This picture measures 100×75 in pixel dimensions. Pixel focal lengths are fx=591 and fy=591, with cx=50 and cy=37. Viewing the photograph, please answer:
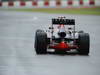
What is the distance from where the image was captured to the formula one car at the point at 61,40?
556 inches

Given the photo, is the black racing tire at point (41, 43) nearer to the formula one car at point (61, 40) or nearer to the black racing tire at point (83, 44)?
the formula one car at point (61, 40)

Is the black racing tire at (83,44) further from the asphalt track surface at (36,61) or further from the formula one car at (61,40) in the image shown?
the asphalt track surface at (36,61)

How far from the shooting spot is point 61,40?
1444 cm

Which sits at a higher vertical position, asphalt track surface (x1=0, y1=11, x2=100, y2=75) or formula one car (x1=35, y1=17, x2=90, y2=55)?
formula one car (x1=35, y1=17, x2=90, y2=55)

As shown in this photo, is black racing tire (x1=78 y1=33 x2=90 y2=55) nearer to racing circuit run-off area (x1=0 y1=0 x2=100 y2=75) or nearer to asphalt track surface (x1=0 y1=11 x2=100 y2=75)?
racing circuit run-off area (x1=0 y1=0 x2=100 y2=75)

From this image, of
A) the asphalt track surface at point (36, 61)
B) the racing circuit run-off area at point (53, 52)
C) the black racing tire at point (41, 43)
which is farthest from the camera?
the black racing tire at point (41, 43)

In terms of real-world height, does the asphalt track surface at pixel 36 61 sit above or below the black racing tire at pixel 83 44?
below

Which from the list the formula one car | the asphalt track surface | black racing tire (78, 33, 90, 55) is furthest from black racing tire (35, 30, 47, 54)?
black racing tire (78, 33, 90, 55)

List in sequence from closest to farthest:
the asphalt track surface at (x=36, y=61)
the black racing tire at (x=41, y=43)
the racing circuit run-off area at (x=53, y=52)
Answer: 1. the asphalt track surface at (x=36, y=61)
2. the racing circuit run-off area at (x=53, y=52)
3. the black racing tire at (x=41, y=43)

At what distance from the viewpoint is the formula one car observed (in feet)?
46.3

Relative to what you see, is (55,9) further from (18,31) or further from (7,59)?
(7,59)

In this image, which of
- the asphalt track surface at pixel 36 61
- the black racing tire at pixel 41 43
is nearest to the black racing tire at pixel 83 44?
the asphalt track surface at pixel 36 61

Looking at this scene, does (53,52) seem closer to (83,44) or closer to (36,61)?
(83,44)

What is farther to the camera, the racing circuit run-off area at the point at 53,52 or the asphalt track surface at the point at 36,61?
the racing circuit run-off area at the point at 53,52
